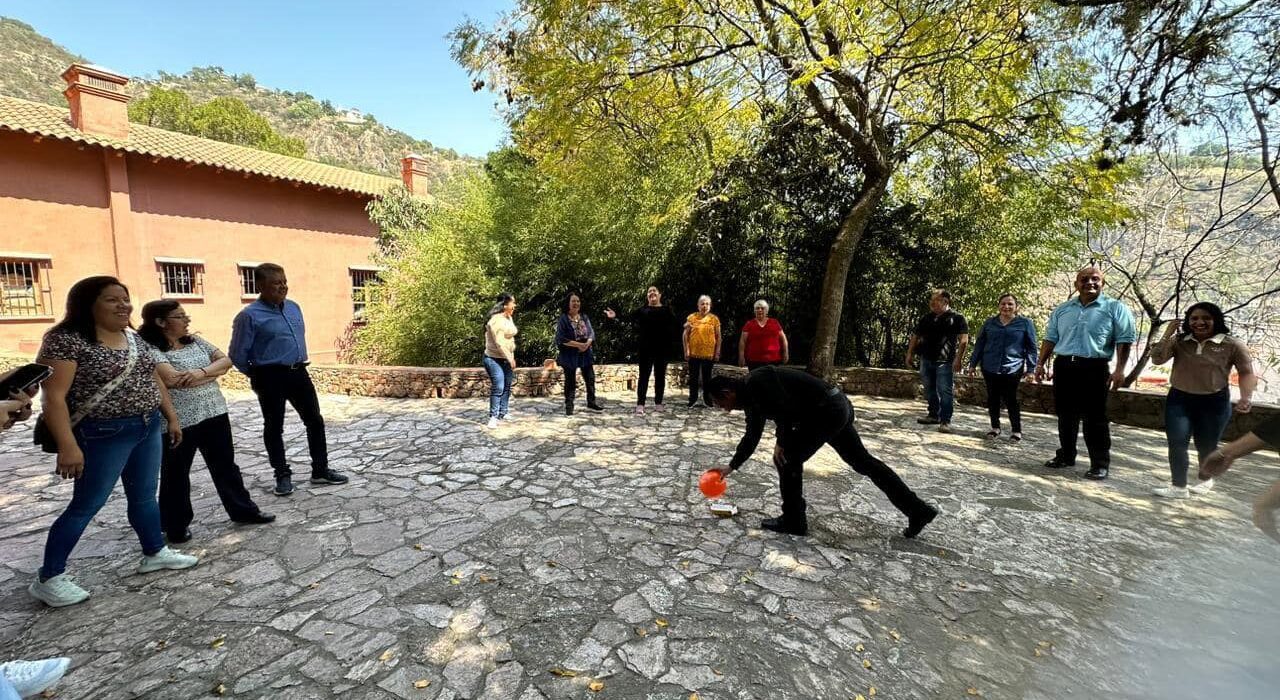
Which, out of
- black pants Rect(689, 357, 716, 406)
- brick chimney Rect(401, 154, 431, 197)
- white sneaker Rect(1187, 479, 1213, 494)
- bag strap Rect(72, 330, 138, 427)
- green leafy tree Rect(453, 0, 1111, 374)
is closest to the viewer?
bag strap Rect(72, 330, 138, 427)

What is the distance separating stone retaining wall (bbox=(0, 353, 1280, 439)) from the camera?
766 cm

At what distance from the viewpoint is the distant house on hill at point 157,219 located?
415 inches

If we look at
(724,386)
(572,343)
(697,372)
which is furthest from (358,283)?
(724,386)

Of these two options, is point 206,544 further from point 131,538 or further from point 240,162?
point 240,162

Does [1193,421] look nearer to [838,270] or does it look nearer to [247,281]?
[838,270]

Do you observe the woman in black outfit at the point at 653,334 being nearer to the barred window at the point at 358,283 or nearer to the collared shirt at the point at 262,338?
the collared shirt at the point at 262,338

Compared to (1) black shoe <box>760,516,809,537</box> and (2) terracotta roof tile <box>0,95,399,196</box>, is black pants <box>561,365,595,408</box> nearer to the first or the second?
(1) black shoe <box>760,516,809,537</box>

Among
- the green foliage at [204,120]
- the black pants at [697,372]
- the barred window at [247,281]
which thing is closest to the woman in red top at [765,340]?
the black pants at [697,372]

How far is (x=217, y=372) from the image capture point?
3.25m

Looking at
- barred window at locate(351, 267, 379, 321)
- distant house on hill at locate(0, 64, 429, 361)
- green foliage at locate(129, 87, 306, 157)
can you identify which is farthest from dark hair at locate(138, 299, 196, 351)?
green foliage at locate(129, 87, 306, 157)

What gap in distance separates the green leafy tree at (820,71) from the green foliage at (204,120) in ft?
78.0

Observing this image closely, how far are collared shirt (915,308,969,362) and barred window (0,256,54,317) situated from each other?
15.5 m

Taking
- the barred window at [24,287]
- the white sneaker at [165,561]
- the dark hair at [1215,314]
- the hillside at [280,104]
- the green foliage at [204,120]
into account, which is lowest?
the white sneaker at [165,561]

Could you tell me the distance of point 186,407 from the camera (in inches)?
124
